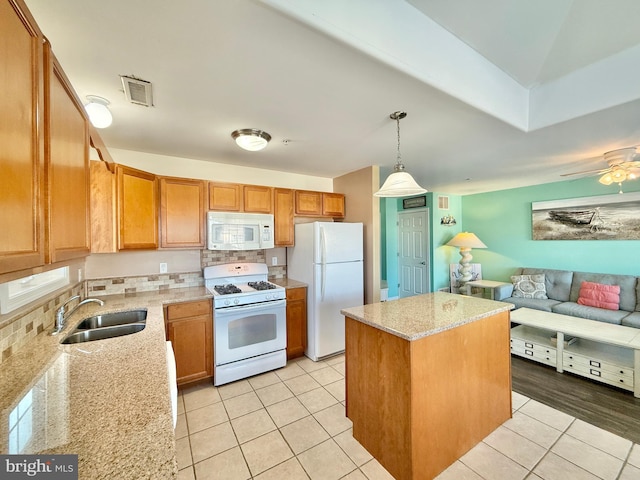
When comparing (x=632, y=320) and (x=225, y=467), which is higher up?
(x=632, y=320)

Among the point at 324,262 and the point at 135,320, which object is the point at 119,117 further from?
the point at 324,262

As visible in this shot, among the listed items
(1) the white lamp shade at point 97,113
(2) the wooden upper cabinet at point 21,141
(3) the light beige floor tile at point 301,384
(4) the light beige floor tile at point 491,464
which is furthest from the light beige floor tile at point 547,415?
(1) the white lamp shade at point 97,113

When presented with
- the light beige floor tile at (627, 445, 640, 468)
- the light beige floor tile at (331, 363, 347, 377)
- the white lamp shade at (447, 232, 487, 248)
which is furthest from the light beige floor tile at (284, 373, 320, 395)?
the white lamp shade at (447, 232, 487, 248)

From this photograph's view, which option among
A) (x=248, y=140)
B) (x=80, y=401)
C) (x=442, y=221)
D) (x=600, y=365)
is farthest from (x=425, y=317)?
(x=442, y=221)

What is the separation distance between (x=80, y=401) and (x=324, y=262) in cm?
231

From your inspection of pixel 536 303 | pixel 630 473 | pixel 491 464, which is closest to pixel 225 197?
pixel 491 464

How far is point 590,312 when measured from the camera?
11.2 ft

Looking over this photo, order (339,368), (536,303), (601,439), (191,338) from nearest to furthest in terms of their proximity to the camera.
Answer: (601,439) → (191,338) → (339,368) → (536,303)

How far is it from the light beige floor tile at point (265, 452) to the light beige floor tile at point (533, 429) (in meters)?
1.69

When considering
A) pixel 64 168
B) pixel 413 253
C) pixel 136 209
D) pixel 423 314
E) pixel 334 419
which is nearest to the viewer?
pixel 64 168

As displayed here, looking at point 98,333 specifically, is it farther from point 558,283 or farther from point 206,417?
point 558,283

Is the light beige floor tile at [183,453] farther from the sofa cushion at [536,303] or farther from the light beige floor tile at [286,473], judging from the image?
the sofa cushion at [536,303]

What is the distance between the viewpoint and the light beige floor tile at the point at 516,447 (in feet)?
5.63

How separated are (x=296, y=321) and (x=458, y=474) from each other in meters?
1.95
